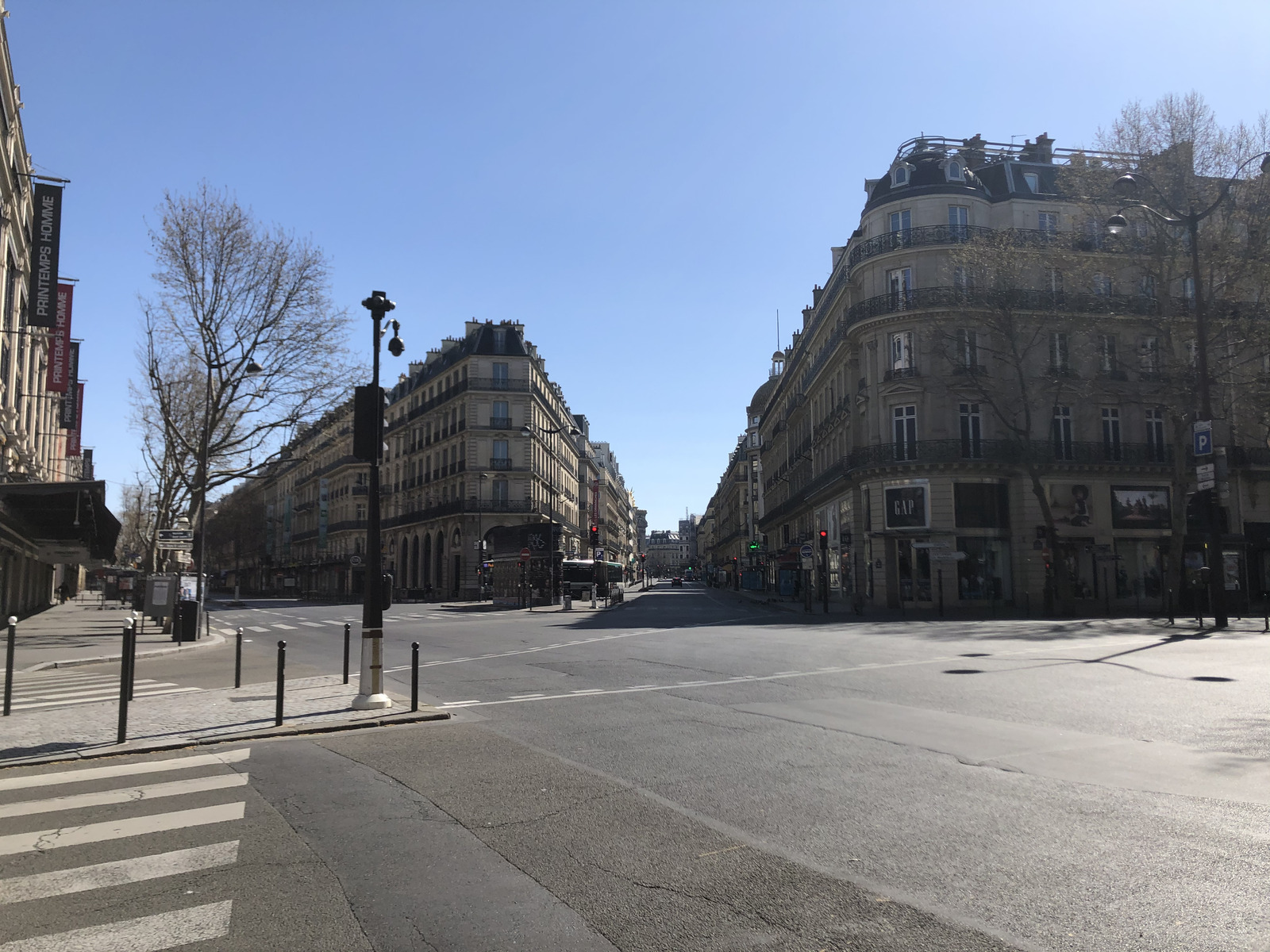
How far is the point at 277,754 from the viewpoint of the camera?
8141mm

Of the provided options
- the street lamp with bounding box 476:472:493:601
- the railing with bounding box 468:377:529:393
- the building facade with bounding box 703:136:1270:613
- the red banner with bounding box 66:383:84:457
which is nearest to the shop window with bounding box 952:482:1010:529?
the building facade with bounding box 703:136:1270:613

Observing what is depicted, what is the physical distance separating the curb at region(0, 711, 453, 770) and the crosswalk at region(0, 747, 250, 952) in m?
0.48

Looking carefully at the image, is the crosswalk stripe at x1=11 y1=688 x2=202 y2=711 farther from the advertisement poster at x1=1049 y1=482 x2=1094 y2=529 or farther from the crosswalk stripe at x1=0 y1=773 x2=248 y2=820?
the advertisement poster at x1=1049 y1=482 x2=1094 y2=529

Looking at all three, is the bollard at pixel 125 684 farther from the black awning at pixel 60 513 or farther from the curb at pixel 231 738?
the black awning at pixel 60 513

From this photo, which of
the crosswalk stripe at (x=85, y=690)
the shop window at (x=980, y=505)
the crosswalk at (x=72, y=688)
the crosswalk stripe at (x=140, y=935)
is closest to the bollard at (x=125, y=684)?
the crosswalk at (x=72, y=688)

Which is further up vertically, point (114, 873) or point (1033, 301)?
point (1033, 301)

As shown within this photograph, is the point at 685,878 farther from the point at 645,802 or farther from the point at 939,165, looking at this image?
the point at 939,165

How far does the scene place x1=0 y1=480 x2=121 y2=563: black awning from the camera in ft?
68.1

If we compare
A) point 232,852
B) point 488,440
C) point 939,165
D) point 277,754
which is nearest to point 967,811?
point 232,852

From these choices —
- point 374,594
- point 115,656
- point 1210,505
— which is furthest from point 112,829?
point 1210,505

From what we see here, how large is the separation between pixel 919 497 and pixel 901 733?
3072 cm

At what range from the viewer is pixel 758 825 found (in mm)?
5547

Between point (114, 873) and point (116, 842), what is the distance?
675 millimetres

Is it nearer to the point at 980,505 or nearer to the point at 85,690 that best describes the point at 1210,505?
the point at 980,505
